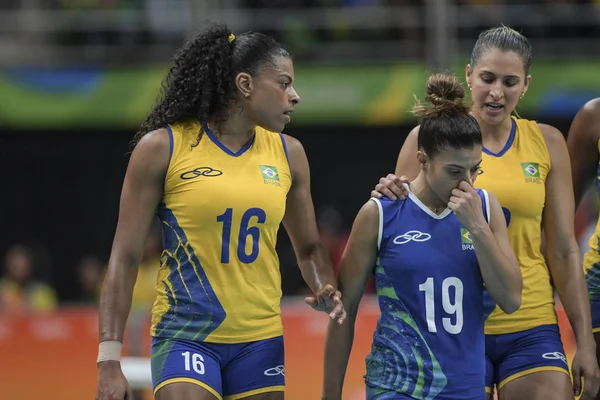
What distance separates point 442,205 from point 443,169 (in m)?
0.20

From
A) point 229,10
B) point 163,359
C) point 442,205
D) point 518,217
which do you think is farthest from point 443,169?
point 229,10

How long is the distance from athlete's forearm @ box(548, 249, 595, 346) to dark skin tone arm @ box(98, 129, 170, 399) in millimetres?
1867

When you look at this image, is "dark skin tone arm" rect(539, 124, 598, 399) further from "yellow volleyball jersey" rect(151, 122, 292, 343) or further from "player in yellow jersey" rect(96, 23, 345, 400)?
"yellow volleyball jersey" rect(151, 122, 292, 343)

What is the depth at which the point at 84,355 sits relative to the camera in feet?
27.9

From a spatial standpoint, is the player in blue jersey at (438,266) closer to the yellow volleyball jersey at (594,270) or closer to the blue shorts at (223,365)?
the blue shorts at (223,365)

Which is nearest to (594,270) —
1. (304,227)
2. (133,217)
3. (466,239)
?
(466,239)

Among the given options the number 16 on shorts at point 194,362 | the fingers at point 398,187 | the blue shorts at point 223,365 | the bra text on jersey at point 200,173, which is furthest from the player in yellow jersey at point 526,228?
the number 16 on shorts at point 194,362

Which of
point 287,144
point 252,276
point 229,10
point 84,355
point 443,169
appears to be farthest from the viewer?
point 229,10

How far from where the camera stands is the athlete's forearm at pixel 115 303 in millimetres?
4516

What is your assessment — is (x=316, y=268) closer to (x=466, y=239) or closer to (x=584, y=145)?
(x=466, y=239)

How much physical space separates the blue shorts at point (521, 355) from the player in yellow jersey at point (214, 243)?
0.77 m

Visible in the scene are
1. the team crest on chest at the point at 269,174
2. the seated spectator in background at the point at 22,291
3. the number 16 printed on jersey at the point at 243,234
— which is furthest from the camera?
the seated spectator in background at the point at 22,291

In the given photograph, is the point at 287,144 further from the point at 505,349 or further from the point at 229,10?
the point at 229,10

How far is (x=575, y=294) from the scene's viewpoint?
4887 mm
